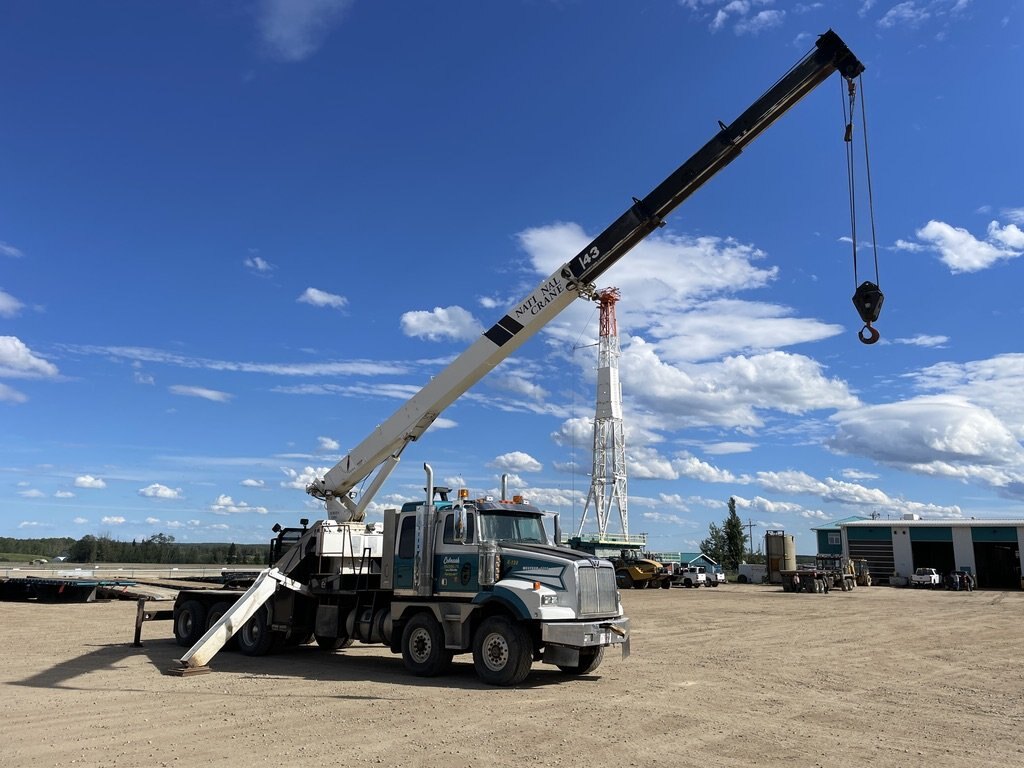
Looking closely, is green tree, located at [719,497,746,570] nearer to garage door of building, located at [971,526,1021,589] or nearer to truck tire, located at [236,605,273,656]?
garage door of building, located at [971,526,1021,589]

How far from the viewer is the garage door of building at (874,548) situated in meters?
63.3

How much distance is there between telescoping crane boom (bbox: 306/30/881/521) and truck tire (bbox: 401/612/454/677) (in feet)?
12.5

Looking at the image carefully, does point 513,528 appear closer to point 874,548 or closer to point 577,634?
point 577,634

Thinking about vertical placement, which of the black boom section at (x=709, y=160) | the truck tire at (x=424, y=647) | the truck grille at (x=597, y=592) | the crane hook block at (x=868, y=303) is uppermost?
the black boom section at (x=709, y=160)

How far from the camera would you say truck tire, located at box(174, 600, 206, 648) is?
16.1 meters

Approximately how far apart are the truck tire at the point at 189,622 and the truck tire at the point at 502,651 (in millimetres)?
7094

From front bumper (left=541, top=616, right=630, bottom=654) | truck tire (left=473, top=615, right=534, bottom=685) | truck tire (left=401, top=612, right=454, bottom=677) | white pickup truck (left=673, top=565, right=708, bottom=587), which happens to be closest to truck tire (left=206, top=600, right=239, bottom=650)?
truck tire (left=401, top=612, right=454, bottom=677)

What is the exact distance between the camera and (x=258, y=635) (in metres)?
15.1

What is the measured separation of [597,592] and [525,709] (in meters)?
2.72

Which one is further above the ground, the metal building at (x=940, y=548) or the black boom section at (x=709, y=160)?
the black boom section at (x=709, y=160)

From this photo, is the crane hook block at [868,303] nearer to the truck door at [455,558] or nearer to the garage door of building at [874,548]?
the truck door at [455,558]

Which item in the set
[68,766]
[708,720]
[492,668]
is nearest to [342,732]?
[68,766]

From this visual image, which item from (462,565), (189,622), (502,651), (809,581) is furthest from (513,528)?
(809,581)

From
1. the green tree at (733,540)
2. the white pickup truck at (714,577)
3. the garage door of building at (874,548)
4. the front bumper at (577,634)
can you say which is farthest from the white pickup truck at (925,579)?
the front bumper at (577,634)
